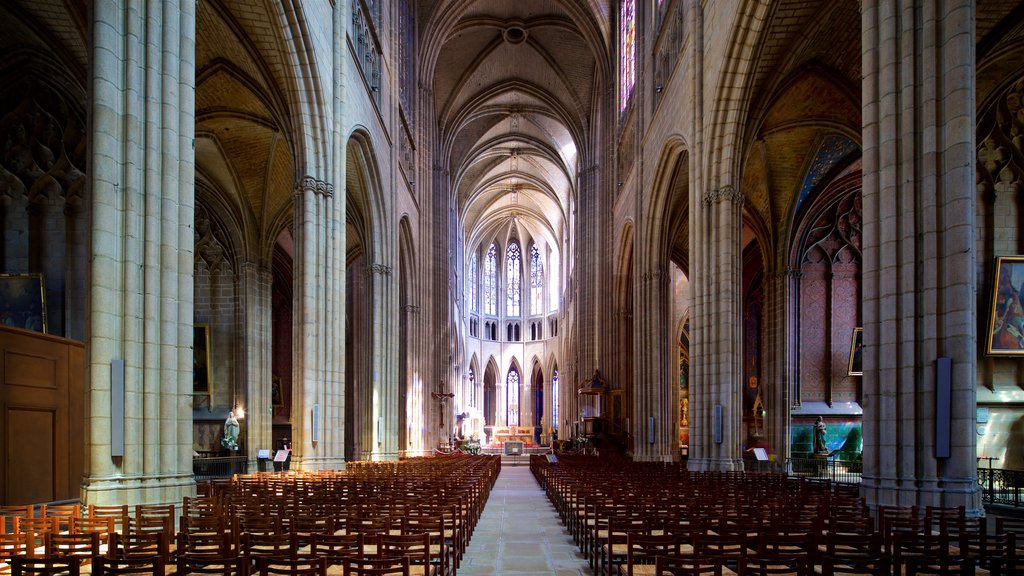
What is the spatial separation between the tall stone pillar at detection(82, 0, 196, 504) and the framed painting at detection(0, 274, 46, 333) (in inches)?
379

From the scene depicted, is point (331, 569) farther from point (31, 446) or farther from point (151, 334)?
point (31, 446)

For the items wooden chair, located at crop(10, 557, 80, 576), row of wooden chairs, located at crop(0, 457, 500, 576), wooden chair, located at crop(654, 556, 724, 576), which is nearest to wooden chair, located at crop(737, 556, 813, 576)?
wooden chair, located at crop(654, 556, 724, 576)

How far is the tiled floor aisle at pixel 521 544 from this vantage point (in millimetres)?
8430

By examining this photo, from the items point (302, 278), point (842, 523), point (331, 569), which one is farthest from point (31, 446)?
point (842, 523)

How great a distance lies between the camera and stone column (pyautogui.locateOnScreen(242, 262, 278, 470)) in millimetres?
26078

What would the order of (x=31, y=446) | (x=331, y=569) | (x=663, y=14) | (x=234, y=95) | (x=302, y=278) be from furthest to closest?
(x=663, y=14)
(x=234, y=95)
(x=302, y=278)
(x=31, y=446)
(x=331, y=569)

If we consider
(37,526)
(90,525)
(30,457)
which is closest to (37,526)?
(37,526)

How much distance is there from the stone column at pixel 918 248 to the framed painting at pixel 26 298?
57.7ft

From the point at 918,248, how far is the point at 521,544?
22.3 feet

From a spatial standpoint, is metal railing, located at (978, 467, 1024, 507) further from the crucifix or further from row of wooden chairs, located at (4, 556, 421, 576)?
the crucifix

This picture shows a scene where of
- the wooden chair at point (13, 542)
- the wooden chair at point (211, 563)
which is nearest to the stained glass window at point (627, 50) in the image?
the wooden chair at point (13, 542)

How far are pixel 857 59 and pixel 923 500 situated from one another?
13218mm

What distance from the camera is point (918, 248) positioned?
9.45m

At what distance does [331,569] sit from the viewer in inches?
270
